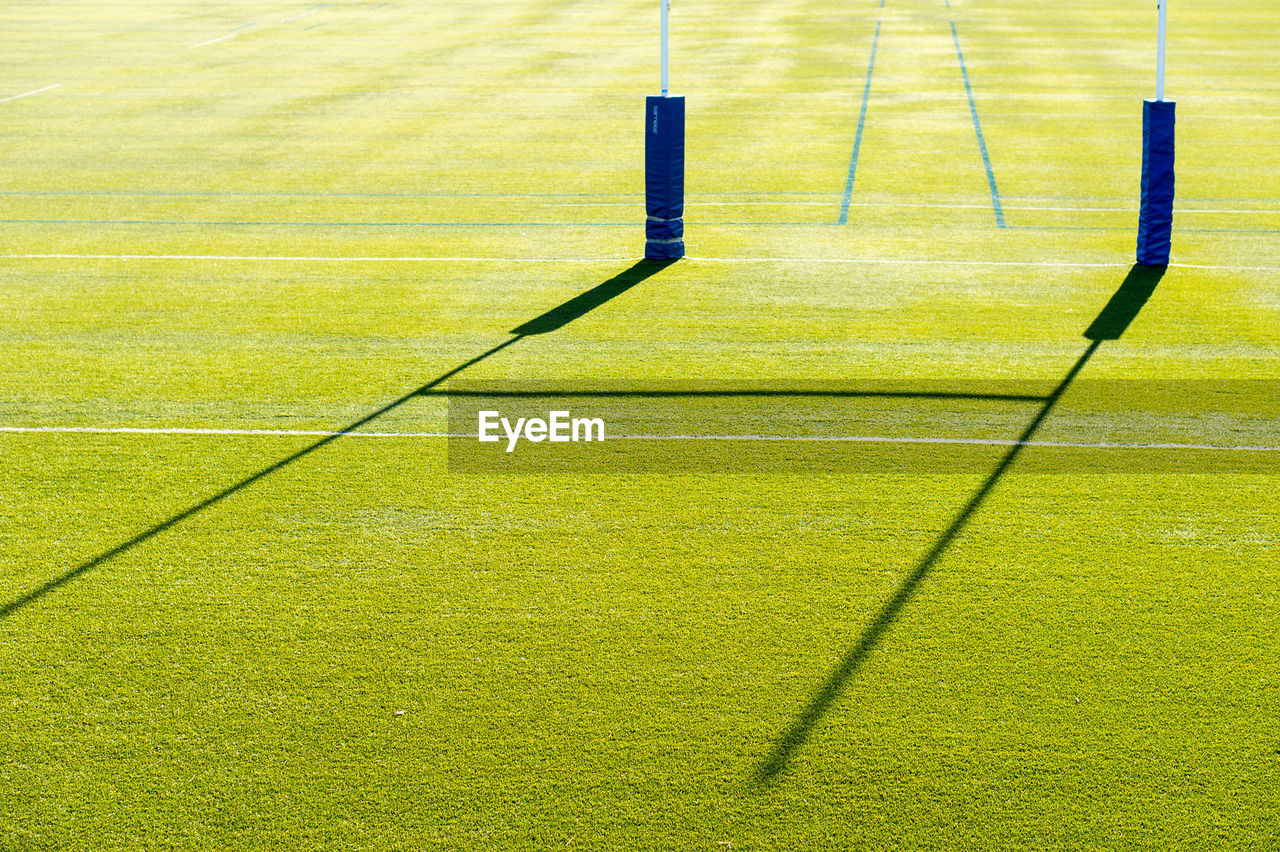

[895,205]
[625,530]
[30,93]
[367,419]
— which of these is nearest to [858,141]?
[895,205]

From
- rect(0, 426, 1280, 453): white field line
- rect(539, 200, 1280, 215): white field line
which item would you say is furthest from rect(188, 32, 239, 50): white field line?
rect(0, 426, 1280, 453): white field line

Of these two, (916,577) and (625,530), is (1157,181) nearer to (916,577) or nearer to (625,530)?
(916,577)

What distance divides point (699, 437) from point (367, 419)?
2.45 m

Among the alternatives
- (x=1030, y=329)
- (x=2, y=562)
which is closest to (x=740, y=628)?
(x=2, y=562)

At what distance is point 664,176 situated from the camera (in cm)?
1512

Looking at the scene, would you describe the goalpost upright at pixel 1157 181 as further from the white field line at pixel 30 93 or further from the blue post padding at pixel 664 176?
the white field line at pixel 30 93

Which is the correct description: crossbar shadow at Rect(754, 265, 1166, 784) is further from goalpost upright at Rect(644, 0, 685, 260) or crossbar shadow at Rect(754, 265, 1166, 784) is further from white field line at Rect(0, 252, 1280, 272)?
goalpost upright at Rect(644, 0, 685, 260)

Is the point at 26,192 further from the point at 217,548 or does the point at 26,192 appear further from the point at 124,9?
the point at 124,9

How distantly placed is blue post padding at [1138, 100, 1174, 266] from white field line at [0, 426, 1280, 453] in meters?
5.68

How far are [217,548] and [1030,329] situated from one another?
7580 mm

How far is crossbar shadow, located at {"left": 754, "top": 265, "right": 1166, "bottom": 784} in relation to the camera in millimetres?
6105

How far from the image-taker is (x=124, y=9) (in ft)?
141

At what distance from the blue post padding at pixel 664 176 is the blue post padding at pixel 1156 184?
4854 millimetres

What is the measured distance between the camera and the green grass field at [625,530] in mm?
5809
